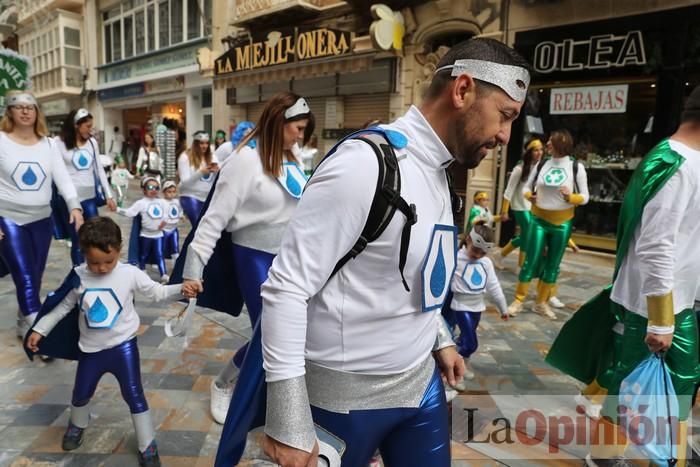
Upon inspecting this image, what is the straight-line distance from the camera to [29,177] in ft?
13.0

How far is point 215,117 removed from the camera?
57.9ft

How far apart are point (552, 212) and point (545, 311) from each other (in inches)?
42.3

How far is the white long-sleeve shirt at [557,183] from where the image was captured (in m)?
5.43

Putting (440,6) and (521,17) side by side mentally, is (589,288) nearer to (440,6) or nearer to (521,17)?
(521,17)

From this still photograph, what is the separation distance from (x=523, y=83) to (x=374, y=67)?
437 inches

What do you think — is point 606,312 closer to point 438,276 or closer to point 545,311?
point 438,276

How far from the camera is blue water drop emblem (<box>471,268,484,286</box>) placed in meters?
3.61

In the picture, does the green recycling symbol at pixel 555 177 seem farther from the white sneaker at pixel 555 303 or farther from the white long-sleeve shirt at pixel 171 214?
the white long-sleeve shirt at pixel 171 214

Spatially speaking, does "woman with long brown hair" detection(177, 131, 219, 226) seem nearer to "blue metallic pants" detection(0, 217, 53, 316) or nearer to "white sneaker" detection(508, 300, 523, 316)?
"blue metallic pants" detection(0, 217, 53, 316)

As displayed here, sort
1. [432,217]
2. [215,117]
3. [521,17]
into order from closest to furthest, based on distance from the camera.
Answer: [432,217]
[521,17]
[215,117]

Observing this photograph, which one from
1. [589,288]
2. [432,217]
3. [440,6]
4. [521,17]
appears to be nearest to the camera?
[432,217]

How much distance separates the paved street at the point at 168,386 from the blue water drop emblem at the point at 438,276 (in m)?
1.76

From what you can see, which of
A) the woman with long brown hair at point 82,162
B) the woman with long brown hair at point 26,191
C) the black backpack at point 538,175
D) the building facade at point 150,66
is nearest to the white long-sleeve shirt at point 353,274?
the woman with long brown hair at point 26,191

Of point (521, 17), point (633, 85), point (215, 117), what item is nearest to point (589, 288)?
point (633, 85)
